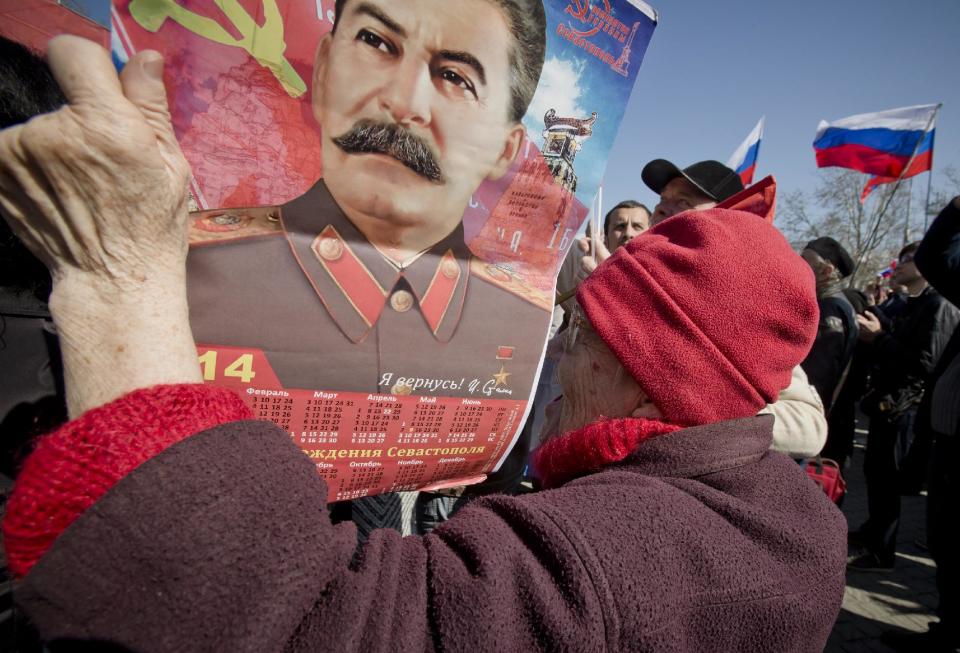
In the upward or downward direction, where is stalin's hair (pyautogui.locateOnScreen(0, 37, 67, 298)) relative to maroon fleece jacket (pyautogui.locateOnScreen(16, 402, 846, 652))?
upward

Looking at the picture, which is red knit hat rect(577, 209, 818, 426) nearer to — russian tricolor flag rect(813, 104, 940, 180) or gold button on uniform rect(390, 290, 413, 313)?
gold button on uniform rect(390, 290, 413, 313)

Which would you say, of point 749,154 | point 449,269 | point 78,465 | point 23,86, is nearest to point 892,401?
point 749,154

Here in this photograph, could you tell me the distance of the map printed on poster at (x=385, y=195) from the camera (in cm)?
96

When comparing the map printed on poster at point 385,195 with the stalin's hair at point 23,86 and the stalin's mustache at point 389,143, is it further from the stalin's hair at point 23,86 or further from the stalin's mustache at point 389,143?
the stalin's hair at point 23,86

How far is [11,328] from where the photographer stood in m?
1.15

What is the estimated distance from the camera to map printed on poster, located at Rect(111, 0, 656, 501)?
3.16 ft

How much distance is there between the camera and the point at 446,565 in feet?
2.05

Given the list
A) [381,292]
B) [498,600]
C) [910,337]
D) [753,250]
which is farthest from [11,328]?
[910,337]

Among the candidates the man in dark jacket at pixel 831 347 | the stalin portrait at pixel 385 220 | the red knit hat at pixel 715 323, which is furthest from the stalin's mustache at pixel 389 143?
the man in dark jacket at pixel 831 347

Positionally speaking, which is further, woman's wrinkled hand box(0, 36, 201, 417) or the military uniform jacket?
the military uniform jacket

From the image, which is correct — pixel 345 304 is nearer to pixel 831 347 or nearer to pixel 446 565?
pixel 446 565

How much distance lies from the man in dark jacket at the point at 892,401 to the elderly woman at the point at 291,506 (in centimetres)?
348

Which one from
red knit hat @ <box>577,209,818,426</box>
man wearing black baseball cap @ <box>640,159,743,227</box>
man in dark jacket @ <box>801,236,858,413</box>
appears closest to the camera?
red knit hat @ <box>577,209,818,426</box>

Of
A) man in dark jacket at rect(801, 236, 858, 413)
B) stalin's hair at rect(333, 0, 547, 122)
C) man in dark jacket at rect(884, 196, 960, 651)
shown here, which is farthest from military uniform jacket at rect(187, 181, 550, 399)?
man in dark jacket at rect(801, 236, 858, 413)
